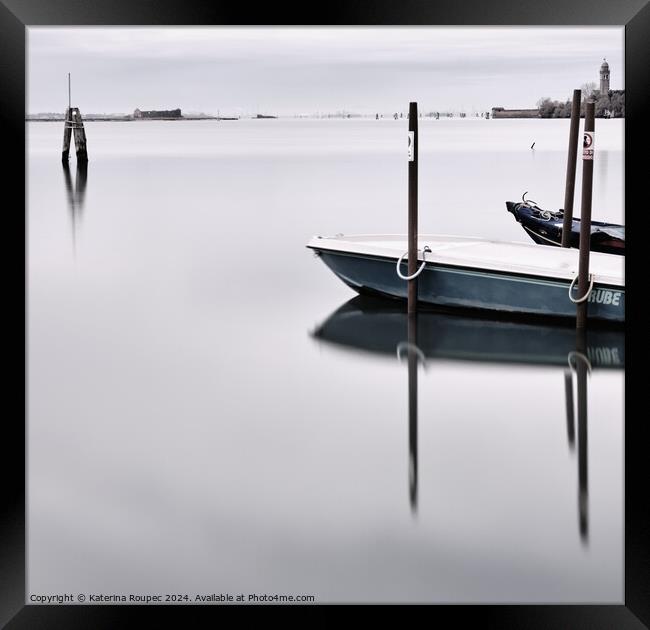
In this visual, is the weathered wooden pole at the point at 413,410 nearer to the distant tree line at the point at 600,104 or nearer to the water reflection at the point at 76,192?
the water reflection at the point at 76,192

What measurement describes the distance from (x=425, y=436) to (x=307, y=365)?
59.2 inches

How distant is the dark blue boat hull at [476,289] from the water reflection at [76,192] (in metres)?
5.05

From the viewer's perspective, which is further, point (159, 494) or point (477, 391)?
point (477, 391)

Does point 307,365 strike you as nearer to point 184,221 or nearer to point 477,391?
point 477,391

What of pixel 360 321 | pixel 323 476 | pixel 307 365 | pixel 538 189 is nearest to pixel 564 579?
pixel 323 476

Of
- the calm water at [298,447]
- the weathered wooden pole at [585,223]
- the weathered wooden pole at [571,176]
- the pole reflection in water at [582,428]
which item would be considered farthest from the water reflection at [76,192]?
the pole reflection in water at [582,428]

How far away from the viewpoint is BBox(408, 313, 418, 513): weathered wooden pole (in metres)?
4.10

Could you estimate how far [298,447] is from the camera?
15.2 feet

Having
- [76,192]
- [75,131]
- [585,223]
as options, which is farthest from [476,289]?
[75,131]

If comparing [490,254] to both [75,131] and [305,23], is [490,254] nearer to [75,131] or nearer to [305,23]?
[305,23]

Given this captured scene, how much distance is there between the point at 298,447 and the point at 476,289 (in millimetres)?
2530

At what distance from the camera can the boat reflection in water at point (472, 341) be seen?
6094mm

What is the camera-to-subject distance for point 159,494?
13.0ft

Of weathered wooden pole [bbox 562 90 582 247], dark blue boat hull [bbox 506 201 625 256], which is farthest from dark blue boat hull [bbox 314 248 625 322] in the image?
dark blue boat hull [bbox 506 201 625 256]
